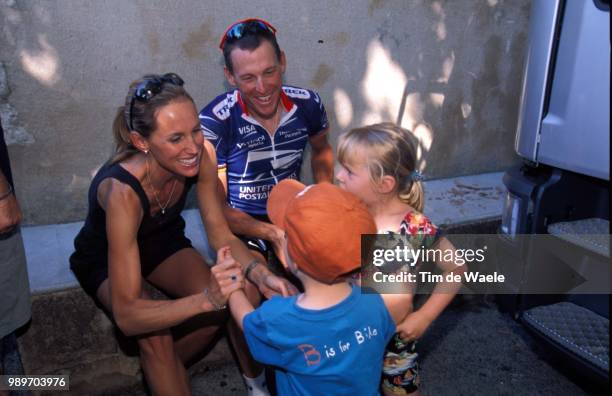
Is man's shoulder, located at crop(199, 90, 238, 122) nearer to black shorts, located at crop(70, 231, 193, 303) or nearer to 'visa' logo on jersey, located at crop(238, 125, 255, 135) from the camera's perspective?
'visa' logo on jersey, located at crop(238, 125, 255, 135)

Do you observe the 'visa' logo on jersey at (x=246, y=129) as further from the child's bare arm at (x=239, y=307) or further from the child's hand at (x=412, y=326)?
the child's hand at (x=412, y=326)

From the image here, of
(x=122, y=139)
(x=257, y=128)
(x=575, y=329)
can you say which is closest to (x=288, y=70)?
(x=257, y=128)

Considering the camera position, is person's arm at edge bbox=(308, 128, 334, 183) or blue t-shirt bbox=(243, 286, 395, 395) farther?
person's arm at edge bbox=(308, 128, 334, 183)

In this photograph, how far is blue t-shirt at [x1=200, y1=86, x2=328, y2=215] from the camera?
114 inches

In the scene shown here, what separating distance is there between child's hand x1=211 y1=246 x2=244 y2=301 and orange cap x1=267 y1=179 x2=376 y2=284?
0.38m

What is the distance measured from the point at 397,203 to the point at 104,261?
59.7 inches

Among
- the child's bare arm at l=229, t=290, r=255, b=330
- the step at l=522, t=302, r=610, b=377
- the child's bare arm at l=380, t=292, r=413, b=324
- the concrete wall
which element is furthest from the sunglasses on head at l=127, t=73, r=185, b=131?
the step at l=522, t=302, r=610, b=377

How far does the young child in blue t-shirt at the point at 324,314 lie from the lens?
1573 millimetres

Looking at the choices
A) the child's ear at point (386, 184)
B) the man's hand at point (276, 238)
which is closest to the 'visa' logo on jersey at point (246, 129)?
the man's hand at point (276, 238)

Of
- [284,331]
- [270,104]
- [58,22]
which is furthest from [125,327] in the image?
[58,22]

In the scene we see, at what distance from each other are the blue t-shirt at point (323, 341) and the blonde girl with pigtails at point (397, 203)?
15.1 inches

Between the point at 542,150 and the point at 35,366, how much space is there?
295 centimetres

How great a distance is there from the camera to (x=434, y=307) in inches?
83.0

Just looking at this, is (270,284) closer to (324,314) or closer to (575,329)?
(324,314)
